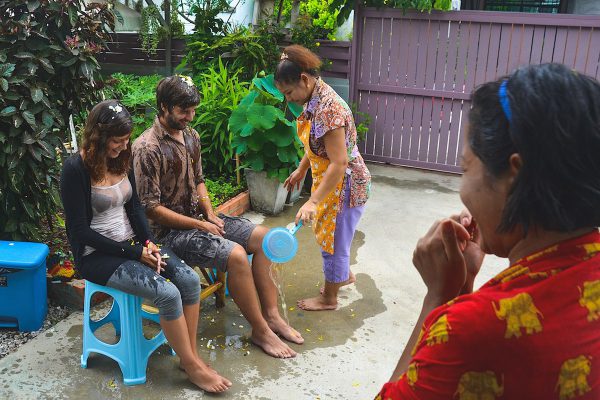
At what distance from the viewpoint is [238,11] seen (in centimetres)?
804

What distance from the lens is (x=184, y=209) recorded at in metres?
3.34

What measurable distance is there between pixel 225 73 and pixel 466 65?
9.01 ft

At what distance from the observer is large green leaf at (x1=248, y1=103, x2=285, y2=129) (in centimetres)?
496

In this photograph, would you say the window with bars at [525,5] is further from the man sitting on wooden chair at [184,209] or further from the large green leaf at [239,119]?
the man sitting on wooden chair at [184,209]

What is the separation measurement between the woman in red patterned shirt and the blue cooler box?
276 cm

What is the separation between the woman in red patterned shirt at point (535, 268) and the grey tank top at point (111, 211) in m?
2.24

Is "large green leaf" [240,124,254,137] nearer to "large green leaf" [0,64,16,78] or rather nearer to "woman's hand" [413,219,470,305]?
"large green leaf" [0,64,16,78]

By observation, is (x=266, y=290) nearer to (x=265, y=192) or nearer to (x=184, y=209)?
(x=184, y=209)

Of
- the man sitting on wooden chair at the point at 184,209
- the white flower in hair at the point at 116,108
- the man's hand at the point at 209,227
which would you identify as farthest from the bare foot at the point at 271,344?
the white flower in hair at the point at 116,108

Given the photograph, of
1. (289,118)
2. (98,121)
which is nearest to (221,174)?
(289,118)

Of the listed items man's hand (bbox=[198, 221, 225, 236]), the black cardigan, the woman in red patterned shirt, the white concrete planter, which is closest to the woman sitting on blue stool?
the black cardigan

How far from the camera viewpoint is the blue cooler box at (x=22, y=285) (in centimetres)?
316

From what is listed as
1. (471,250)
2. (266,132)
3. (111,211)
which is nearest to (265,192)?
(266,132)

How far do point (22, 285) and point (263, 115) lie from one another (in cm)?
248
